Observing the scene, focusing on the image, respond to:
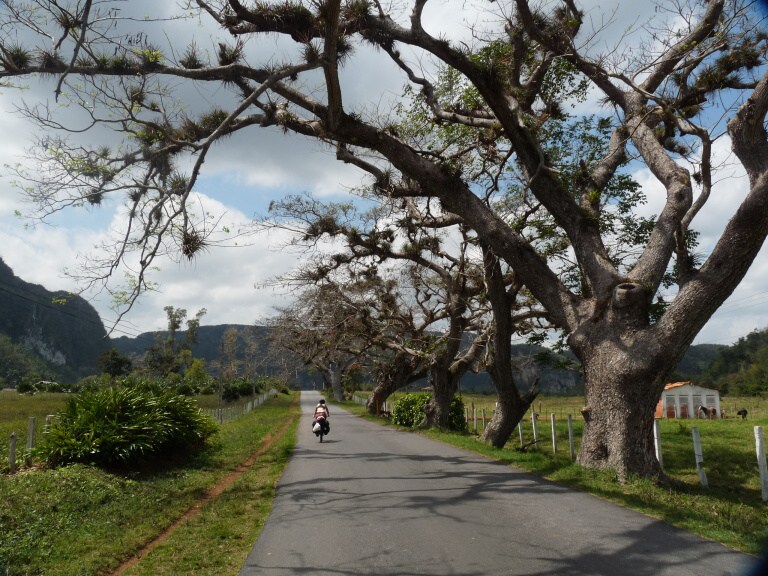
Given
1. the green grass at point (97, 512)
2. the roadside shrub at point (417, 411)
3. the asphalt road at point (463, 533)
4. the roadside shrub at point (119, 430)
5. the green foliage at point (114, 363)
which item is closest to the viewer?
the asphalt road at point (463, 533)

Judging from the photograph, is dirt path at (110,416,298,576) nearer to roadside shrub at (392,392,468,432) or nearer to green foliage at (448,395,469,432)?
green foliage at (448,395,469,432)

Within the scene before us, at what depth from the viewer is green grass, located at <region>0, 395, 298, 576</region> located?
6027mm

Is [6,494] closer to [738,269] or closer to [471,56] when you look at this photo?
[471,56]

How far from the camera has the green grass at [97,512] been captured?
237 inches

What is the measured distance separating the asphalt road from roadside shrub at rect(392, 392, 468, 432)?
15314mm

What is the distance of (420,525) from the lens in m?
6.73

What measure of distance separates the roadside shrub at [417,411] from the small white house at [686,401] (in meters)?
20.9

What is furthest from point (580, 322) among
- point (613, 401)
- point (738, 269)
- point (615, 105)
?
point (615, 105)

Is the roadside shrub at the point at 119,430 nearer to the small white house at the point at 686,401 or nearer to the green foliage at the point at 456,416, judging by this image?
the green foliage at the point at 456,416

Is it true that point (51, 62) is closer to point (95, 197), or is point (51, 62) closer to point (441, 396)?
point (95, 197)

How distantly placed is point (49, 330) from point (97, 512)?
149 m

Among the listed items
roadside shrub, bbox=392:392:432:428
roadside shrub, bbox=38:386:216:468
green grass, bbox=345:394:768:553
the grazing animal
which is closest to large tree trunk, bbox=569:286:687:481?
green grass, bbox=345:394:768:553

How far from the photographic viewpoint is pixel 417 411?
2750 cm

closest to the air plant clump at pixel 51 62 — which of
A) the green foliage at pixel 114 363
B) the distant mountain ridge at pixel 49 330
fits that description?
the green foliage at pixel 114 363
